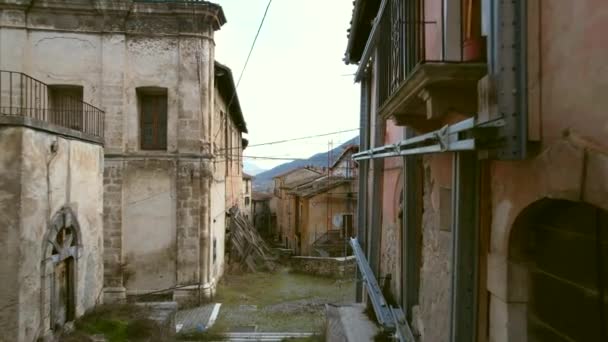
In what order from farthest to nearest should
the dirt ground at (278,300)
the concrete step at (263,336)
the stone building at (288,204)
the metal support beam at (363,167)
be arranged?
the stone building at (288,204) < the dirt ground at (278,300) < the concrete step at (263,336) < the metal support beam at (363,167)

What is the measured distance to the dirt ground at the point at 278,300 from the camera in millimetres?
12430

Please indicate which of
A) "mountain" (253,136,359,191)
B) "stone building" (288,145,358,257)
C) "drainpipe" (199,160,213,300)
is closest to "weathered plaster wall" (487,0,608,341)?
"drainpipe" (199,160,213,300)

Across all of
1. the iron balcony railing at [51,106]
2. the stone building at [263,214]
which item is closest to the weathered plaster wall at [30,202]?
the iron balcony railing at [51,106]

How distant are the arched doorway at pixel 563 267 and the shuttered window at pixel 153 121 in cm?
1296

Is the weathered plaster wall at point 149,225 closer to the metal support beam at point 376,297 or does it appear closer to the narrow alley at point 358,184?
the narrow alley at point 358,184

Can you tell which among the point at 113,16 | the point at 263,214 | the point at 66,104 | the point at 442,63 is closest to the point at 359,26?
the point at 442,63

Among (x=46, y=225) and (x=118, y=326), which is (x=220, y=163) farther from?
(x=46, y=225)

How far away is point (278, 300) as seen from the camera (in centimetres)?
1512

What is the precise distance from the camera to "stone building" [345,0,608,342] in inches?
77.6

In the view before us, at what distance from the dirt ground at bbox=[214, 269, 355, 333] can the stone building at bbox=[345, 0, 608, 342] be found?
8.90 metres

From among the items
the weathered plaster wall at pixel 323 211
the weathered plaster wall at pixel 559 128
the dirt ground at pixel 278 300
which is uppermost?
the weathered plaster wall at pixel 559 128

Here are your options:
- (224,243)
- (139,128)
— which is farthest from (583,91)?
(224,243)

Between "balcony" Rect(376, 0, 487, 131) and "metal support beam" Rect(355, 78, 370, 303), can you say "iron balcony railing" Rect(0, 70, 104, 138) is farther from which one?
"balcony" Rect(376, 0, 487, 131)

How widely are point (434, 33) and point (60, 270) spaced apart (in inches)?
275
